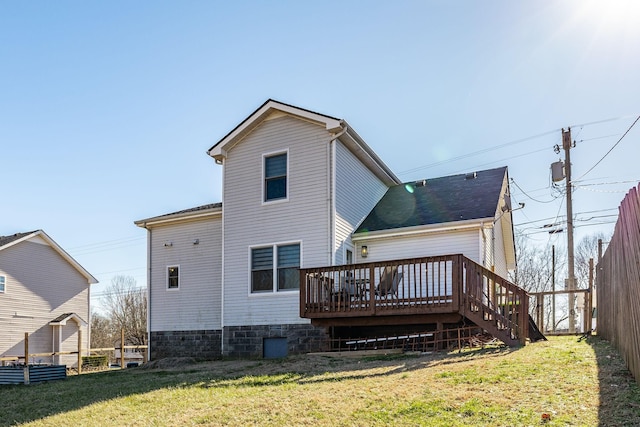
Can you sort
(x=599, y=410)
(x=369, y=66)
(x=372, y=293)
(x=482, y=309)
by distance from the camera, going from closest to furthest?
(x=599, y=410) < (x=482, y=309) < (x=372, y=293) < (x=369, y=66)

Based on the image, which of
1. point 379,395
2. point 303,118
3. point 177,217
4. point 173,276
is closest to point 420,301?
point 379,395

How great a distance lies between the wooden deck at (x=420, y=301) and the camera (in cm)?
999

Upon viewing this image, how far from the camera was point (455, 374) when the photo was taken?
22.8 feet

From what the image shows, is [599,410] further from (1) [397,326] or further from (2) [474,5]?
(2) [474,5]

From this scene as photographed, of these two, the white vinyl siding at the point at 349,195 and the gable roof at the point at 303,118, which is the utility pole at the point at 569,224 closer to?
the white vinyl siding at the point at 349,195

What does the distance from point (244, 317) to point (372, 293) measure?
456 cm

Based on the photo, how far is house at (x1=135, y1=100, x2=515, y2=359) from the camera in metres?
13.2

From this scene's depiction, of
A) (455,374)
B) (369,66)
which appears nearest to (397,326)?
(455,374)

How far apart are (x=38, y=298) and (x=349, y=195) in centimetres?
1809

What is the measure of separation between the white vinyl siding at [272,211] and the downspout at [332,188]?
0.10m

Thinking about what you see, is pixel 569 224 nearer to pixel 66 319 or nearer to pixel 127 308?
pixel 66 319

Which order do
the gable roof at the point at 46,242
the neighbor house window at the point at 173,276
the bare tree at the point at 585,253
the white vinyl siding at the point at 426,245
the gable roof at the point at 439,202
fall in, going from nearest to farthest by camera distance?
the white vinyl siding at the point at 426,245 → the gable roof at the point at 439,202 → the neighbor house window at the point at 173,276 → the gable roof at the point at 46,242 → the bare tree at the point at 585,253

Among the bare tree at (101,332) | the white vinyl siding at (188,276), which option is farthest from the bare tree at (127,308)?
the white vinyl siding at (188,276)

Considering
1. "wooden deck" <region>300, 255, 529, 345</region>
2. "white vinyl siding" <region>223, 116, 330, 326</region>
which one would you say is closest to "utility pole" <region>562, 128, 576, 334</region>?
"wooden deck" <region>300, 255, 529, 345</region>
